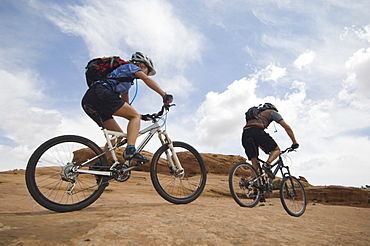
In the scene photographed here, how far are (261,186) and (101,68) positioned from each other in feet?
12.8

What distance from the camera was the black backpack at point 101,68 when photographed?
148 inches

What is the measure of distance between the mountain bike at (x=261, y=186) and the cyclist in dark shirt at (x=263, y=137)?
0.13 m

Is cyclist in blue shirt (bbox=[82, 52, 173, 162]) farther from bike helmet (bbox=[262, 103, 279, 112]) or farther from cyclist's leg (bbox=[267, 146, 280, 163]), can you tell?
cyclist's leg (bbox=[267, 146, 280, 163])

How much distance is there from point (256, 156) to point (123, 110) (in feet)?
10.9

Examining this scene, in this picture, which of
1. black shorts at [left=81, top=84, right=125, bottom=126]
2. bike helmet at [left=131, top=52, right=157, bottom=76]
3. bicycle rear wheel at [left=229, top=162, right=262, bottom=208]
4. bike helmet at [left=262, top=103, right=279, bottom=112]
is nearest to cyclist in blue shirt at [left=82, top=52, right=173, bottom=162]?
black shorts at [left=81, top=84, right=125, bottom=126]

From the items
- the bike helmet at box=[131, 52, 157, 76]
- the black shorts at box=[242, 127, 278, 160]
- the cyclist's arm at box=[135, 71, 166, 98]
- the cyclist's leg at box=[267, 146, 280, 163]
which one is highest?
the bike helmet at box=[131, 52, 157, 76]

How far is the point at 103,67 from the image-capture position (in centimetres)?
380

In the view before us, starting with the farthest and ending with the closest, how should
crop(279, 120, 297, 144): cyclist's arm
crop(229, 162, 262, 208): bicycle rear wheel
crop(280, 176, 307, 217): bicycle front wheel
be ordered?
crop(279, 120, 297, 144): cyclist's arm
crop(280, 176, 307, 217): bicycle front wheel
crop(229, 162, 262, 208): bicycle rear wheel

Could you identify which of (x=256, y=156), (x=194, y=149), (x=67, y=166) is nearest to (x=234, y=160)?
(x=256, y=156)

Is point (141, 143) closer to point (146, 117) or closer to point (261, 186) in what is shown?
point (146, 117)

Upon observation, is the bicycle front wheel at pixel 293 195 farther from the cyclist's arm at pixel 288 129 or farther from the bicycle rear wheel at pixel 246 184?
the cyclist's arm at pixel 288 129

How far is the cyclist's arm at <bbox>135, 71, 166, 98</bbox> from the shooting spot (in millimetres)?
3862

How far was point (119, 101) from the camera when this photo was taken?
12.4 ft

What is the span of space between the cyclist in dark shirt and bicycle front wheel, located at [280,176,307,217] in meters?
0.35
